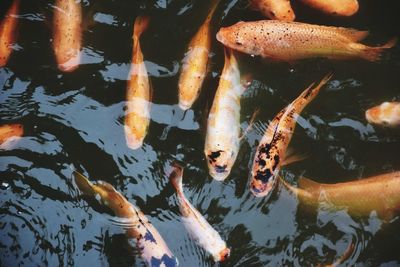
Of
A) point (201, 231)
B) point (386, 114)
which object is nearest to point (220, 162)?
point (201, 231)

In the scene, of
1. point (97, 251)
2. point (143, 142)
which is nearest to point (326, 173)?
point (143, 142)

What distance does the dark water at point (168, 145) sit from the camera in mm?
2619

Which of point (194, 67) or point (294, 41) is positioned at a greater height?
point (294, 41)

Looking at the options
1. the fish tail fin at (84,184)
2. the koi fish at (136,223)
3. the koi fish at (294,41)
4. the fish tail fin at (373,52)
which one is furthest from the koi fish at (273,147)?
the fish tail fin at (84,184)

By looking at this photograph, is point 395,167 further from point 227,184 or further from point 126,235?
point 126,235

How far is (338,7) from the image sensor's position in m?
3.34

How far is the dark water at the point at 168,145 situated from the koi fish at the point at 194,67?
0.06 m

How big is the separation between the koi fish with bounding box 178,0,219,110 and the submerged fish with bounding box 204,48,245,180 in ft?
0.50

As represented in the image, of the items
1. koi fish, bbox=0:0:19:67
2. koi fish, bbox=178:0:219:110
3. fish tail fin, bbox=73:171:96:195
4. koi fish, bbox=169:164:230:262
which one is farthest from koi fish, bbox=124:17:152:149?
koi fish, bbox=0:0:19:67

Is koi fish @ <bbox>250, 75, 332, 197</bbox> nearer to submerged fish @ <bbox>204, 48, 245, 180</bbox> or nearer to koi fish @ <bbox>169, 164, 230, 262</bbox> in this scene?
submerged fish @ <bbox>204, 48, 245, 180</bbox>

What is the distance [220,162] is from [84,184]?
85 cm

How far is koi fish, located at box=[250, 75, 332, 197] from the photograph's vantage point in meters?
2.75

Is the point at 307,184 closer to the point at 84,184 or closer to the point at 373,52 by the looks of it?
the point at 373,52

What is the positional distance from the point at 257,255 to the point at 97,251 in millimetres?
920
